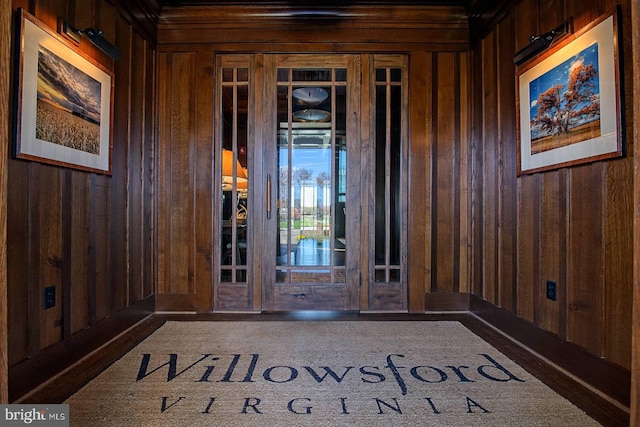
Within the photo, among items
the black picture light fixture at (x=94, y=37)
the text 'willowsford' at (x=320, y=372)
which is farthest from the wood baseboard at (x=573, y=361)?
the black picture light fixture at (x=94, y=37)

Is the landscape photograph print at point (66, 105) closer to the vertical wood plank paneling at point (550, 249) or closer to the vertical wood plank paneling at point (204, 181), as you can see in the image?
the vertical wood plank paneling at point (204, 181)

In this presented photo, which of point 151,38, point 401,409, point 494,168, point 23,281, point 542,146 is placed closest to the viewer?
point 401,409

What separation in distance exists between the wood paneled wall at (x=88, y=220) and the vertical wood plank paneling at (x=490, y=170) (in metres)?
3.06

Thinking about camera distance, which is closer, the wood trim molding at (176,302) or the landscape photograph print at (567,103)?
the landscape photograph print at (567,103)

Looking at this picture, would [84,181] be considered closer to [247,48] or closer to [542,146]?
[247,48]

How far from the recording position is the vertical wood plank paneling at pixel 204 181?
342 cm

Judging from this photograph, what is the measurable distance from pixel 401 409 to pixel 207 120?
293 cm

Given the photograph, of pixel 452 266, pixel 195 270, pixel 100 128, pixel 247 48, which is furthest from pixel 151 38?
pixel 452 266

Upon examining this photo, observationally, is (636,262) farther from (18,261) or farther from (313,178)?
(313,178)

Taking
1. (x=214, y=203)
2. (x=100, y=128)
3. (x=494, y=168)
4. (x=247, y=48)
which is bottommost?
(x=214, y=203)

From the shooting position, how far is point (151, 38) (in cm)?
333

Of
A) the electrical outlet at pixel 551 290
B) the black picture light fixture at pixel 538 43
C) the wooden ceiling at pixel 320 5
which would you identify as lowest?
the electrical outlet at pixel 551 290

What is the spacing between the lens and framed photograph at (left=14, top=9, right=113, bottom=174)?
1868mm

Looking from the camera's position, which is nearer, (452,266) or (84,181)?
(84,181)
